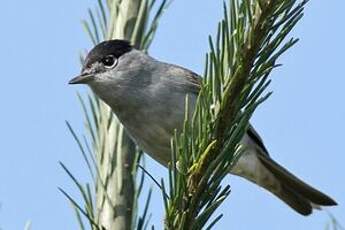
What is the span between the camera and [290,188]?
4.25 meters

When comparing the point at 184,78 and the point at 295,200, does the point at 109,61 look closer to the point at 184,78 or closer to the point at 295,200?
the point at 184,78

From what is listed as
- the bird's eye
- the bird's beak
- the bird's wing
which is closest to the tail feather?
the bird's wing

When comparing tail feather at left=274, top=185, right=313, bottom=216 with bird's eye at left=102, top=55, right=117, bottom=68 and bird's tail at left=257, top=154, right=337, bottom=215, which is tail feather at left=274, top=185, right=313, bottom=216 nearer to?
bird's tail at left=257, top=154, right=337, bottom=215

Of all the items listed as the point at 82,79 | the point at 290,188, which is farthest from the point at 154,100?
the point at 290,188

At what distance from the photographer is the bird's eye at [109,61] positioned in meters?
3.70

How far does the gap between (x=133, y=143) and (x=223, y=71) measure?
112 centimetres

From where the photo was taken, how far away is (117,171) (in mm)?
2326

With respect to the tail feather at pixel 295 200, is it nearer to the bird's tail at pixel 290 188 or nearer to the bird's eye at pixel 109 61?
the bird's tail at pixel 290 188

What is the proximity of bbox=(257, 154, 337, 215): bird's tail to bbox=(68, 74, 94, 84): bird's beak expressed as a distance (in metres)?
1.16

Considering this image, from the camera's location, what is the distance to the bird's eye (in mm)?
3696

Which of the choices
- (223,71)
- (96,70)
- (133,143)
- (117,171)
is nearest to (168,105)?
(96,70)

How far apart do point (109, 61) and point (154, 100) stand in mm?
400

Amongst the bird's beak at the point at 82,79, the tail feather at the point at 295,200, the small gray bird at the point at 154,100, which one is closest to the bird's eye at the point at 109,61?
the small gray bird at the point at 154,100

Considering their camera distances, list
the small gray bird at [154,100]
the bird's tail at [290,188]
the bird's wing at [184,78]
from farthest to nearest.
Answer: the bird's tail at [290,188], the bird's wing at [184,78], the small gray bird at [154,100]
